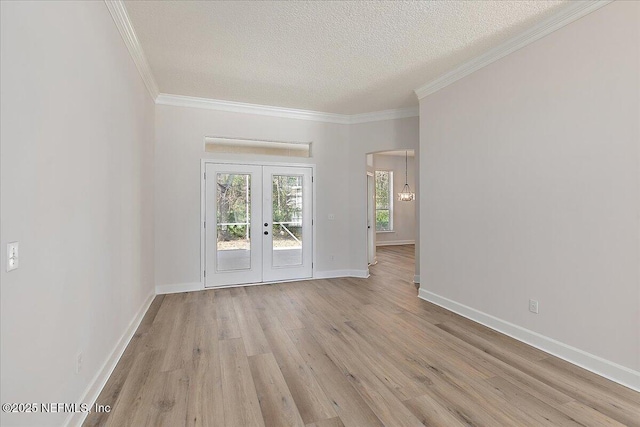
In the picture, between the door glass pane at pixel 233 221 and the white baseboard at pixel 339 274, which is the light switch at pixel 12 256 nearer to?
the door glass pane at pixel 233 221

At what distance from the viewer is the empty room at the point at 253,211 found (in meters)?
1.59

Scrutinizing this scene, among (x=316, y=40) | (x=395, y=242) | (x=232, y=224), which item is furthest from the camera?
(x=395, y=242)

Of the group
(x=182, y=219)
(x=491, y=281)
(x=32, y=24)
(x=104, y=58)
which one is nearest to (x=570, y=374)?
(x=491, y=281)

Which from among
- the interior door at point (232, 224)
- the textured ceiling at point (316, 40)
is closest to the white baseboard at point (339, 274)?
the interior door at point (232, 224)

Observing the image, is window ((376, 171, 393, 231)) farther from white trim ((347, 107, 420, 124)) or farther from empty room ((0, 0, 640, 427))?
empty room ((0, 0, 640, 427))

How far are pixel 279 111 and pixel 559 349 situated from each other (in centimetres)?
488

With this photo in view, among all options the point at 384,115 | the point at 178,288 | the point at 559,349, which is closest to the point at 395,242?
the point at 384,115

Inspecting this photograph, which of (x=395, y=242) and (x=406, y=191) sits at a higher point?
(x=406, y=191)

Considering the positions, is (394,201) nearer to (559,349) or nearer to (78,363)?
(559,349)

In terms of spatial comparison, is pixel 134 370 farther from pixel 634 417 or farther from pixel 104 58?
pixel 634 417

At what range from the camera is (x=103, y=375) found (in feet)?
7.42

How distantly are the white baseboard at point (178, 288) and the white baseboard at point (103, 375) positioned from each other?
1285 millimetres

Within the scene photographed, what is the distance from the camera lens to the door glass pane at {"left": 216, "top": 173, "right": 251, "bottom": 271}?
16.4 feet

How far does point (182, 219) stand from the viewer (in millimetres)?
4734
